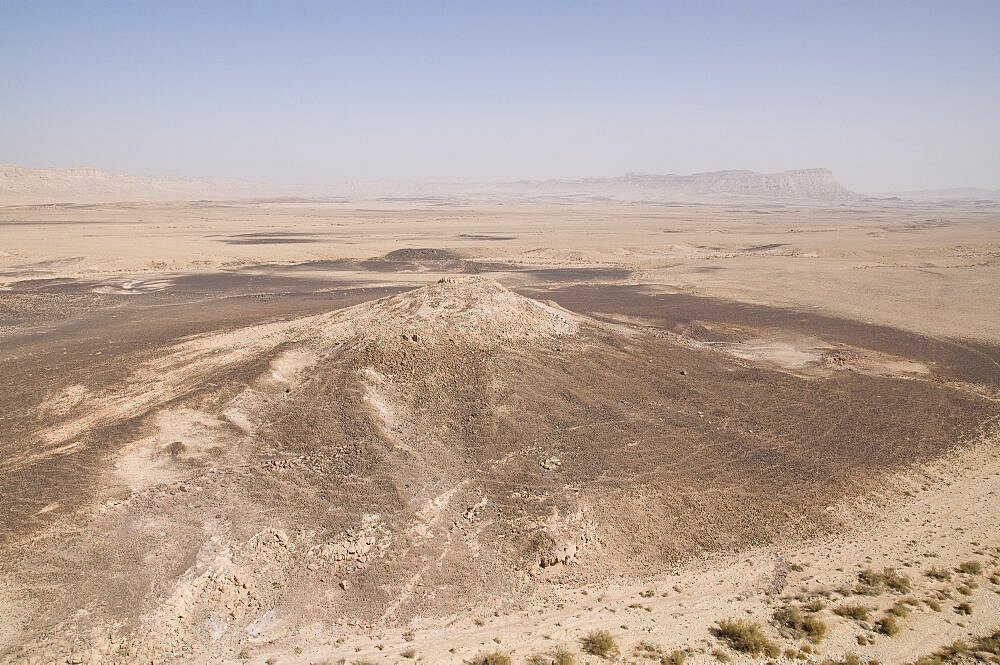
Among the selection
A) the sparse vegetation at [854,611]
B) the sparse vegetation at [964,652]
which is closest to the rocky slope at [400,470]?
the sparse vegetation at [854,611]

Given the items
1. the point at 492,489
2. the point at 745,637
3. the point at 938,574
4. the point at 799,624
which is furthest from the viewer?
the point at 492,489

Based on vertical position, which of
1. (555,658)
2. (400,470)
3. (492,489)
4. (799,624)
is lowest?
(555,658)

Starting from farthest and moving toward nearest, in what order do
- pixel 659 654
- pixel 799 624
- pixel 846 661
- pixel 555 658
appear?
pixel 799 624 → pixel 659 654 → pixel 555 658 → pixel 846 661

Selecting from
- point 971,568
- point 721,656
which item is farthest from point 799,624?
point 971,568

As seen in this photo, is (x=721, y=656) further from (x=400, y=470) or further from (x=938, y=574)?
(x=400, y=470)

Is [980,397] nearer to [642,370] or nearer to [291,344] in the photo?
[642,370]

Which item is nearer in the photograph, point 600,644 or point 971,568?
point 600,644
